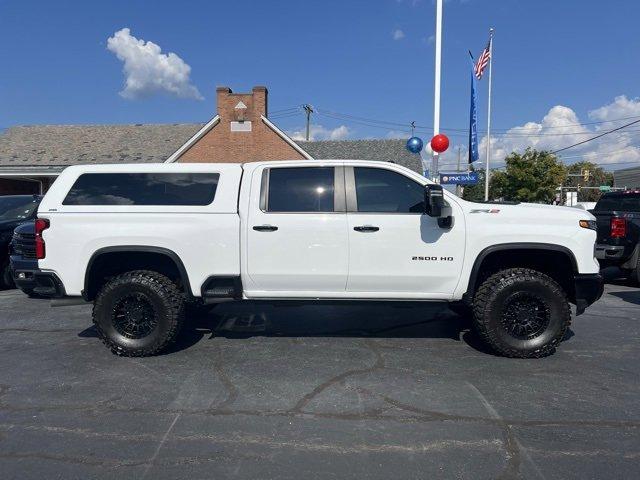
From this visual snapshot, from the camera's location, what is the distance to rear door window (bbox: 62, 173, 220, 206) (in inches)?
202

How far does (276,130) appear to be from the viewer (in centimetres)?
2695

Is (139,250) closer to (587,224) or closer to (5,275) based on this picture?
(587,224)

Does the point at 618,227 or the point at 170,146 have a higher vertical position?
the point at 170,146

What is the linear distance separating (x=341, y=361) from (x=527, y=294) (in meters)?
2.01

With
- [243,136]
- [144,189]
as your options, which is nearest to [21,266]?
[144,189]

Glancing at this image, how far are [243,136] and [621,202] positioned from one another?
19874mm

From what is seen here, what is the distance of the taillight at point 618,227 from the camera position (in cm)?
927

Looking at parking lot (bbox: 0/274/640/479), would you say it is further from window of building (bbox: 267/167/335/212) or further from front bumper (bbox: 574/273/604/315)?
window of building (bbox: 267/167/335/212)

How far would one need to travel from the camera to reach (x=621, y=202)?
1110 centimetres

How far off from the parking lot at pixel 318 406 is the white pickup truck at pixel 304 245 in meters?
0.45

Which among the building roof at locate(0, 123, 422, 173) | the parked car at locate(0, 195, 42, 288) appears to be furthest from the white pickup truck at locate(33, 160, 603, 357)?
the building roof at locate(0, 123, 422, 173)

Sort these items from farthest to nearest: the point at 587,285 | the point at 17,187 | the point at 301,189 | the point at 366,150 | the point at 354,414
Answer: the point at 366,150, the point at 17,187, the point at 301,189, the point at 587,285, the point at 354,414

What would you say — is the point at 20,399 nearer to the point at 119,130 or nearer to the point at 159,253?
the point at 159,253

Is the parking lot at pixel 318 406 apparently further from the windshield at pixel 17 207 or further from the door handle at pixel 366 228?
the windshield at pixel 17 207
